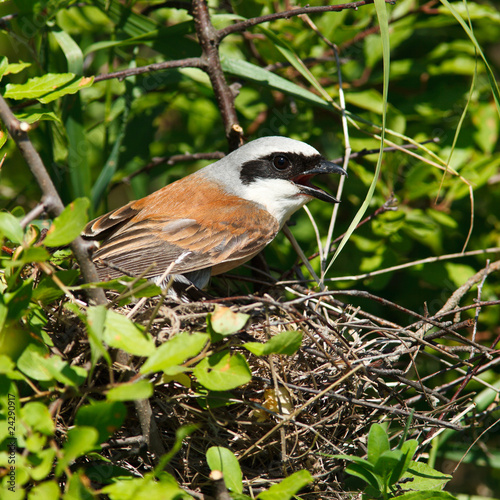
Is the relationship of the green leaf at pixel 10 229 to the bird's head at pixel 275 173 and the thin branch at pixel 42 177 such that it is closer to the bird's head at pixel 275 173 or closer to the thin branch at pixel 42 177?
the thin branch at pixel 42 177

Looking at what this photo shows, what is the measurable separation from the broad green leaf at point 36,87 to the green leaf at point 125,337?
4.21ft

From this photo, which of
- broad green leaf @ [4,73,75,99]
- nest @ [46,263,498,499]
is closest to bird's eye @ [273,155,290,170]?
nest @ [46,263,498,499]

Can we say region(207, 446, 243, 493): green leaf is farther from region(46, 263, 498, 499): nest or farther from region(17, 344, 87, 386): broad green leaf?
region(17, 344, 87, 386): broad green leaf

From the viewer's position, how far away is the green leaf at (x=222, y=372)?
1.68 meters

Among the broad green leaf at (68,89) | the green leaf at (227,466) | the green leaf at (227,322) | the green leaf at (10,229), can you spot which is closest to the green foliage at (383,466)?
the green leaf at (227,466)

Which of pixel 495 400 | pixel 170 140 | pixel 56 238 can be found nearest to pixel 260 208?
pixel 170 140

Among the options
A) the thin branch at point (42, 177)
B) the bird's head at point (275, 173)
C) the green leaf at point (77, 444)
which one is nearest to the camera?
the green leaf at point (77, 444)

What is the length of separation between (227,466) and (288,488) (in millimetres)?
220

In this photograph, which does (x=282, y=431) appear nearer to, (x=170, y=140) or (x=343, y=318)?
(x=343, y=318)

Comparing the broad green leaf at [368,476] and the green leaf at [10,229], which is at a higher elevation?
the green leaf at [10,229]

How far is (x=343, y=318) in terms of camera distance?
2826 mm

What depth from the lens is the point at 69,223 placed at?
1.49m

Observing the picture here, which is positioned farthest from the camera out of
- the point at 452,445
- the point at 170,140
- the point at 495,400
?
the point at 170,140

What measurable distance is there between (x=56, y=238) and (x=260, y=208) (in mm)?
1820
